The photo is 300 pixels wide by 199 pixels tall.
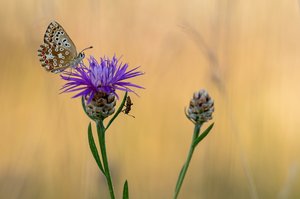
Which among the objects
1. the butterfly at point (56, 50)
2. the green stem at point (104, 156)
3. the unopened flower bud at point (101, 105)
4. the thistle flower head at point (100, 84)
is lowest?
the green stem at point (104, 156)

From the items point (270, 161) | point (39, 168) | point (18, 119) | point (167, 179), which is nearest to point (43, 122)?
point (18, 119)

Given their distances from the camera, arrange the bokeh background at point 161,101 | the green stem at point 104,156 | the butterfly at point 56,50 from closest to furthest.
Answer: the green stem at point 104,156, the butterfly at point 56,50, the bokeh background at point 161,101

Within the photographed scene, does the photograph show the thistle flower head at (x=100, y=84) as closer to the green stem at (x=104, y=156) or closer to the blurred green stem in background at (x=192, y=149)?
the green stem at (x=104, y=156)

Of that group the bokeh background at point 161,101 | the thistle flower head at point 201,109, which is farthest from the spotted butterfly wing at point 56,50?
the bokeh background at point 161,101

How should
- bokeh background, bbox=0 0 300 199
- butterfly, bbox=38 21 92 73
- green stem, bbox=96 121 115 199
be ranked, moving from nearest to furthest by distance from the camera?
green stem, bbox=96 121 115 199
butterfly, bbox=38 21 92 73
bokeh background, bbox=0 0 300 199

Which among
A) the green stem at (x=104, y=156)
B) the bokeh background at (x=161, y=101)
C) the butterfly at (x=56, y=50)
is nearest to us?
the green stem at (x=104, y=156)

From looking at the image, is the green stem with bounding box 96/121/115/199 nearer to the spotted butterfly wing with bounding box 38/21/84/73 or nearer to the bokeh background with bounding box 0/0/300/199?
the spotted butterfly wing with bounding box 38/21/84/73

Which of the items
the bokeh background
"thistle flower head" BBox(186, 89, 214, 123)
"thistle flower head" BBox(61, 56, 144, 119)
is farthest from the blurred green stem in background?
the bokeh background

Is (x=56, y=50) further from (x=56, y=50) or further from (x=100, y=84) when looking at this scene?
(x=100, y=84)
